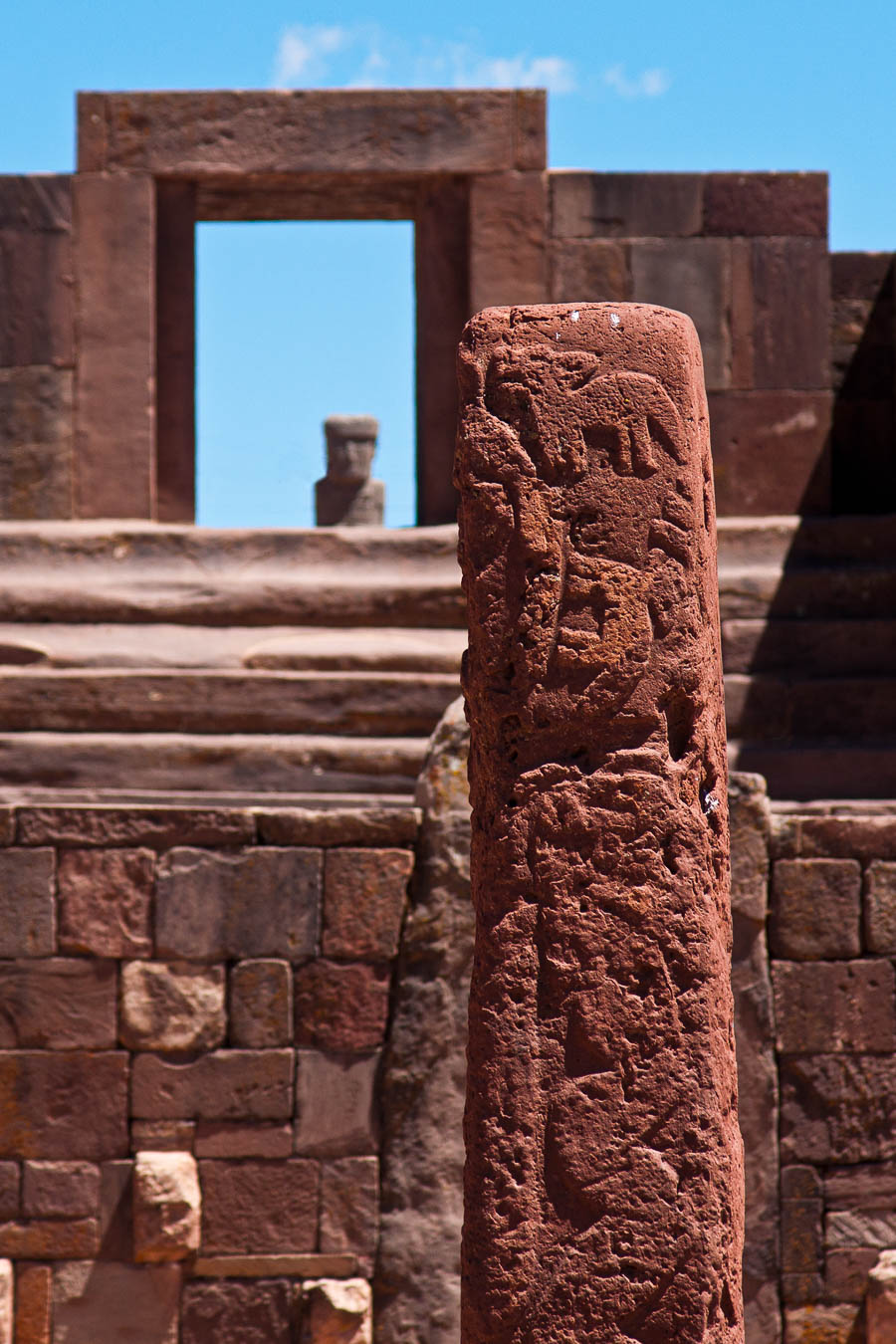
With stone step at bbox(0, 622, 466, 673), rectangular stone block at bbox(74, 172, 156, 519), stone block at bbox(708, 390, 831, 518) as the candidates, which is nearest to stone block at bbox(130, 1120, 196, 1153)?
stone step at bbox(0, 622, 466, 673)

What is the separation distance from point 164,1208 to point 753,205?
19.5 ft

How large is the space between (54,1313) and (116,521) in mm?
4382

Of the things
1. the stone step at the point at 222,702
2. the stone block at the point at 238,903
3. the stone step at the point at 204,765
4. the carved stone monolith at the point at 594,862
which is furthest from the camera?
the stone step at the point at 222,702

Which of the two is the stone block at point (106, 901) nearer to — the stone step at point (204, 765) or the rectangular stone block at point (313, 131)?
the stone step at point (204, 765)

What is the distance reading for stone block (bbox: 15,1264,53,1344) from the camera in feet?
15.6

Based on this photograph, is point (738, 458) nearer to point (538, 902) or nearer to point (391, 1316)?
point (391, 1316)

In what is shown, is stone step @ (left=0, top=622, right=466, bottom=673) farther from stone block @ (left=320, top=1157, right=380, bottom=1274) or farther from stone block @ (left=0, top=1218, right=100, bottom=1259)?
stone block @ (left=0, top=1218, right=100, bottom=1259)

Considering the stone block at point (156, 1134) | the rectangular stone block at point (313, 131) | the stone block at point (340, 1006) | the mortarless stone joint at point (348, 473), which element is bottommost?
the stone block at point (156, 1134)

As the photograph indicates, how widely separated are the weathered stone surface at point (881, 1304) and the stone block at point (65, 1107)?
233 cm

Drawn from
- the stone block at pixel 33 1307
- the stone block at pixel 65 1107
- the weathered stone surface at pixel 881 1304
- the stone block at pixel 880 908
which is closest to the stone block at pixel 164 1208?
the stone block at pixel 65 1107

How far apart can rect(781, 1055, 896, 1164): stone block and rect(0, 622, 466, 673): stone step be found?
2554 mm

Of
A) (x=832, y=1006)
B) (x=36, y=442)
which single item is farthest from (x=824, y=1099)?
(x=36, y=442)

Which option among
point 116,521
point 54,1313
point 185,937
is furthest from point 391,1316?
point 116,521

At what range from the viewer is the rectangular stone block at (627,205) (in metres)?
8.25
